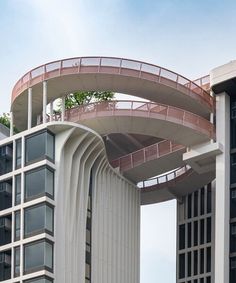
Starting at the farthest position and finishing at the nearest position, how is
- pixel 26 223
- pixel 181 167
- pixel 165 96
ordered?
pixel 181 167 → pixel 165 96 → pixel 26 223

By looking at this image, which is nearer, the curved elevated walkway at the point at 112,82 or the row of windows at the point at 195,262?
the curved elevated walkway at the point at 112,82

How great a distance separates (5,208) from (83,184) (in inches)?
187

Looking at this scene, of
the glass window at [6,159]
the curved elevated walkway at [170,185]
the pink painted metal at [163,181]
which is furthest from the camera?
the pink painted metal at [163,181]

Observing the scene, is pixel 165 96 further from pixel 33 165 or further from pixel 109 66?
pixel 33 165

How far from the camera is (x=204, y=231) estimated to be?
76.2m

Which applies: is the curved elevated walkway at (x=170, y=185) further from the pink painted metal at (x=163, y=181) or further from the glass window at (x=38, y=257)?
the glass window at (x=38, y=257)

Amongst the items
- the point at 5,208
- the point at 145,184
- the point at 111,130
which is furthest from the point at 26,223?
the point at 145,184

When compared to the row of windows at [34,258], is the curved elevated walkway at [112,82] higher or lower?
higher

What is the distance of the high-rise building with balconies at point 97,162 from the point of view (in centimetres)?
6400

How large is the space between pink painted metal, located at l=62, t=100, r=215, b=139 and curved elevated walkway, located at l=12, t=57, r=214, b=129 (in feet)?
4.09

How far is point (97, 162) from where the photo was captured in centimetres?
6756

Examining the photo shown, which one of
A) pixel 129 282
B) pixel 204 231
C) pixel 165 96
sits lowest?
pixel 129 282

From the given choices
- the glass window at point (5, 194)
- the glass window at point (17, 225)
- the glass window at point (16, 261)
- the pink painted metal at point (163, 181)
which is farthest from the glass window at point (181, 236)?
the glass window at point (16, 261)

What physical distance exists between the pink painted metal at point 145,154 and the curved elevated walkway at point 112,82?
9.02 feet
